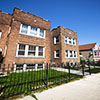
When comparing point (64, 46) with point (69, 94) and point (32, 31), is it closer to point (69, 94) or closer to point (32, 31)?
point (32, 31)

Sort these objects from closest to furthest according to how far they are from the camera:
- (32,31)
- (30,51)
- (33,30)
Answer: (30,51) < (32,31) < (33,30)

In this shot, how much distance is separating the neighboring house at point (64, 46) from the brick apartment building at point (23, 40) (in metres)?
4.15

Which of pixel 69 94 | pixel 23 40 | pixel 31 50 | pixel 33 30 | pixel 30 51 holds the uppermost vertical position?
pixel 33 30

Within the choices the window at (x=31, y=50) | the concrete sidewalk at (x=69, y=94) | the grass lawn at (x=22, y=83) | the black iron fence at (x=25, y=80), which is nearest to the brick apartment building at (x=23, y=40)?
the window at (x=31, y=50)

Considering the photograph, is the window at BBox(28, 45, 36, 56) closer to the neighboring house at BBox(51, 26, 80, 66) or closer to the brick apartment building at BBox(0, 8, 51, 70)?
the brick apartment building at BBox(0, 8, 51, 70)

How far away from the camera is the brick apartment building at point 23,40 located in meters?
8.36

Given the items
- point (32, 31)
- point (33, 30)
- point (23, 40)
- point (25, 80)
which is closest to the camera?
point (25, 80)

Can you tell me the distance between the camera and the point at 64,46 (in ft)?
47.4

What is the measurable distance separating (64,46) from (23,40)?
916 cm

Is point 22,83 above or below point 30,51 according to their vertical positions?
below

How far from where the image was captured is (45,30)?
1161cm

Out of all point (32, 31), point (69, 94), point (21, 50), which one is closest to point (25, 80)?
point (69, 94)

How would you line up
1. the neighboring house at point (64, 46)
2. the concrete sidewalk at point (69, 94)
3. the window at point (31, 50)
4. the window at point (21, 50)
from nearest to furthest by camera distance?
the concrete sidewalk at point (69, 94) < the window at point (21, 50) < the window at point (31, 50) < the neighboring house at point (64, 46)

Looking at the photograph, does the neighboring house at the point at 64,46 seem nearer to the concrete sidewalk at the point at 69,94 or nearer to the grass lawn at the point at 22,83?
the grass lawn at the point at 22,83
